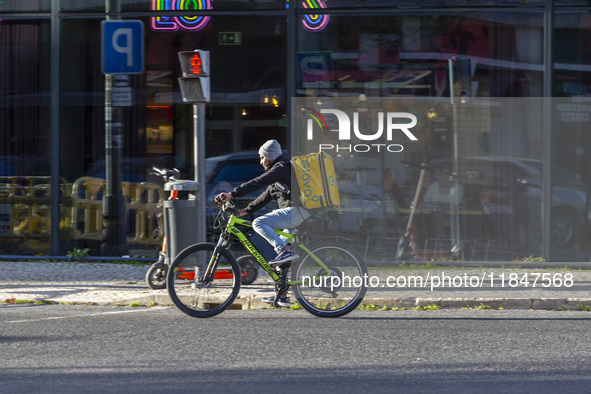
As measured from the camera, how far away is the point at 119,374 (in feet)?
17.7

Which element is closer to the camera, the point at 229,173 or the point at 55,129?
the point at 229,173

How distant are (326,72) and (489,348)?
599 cm

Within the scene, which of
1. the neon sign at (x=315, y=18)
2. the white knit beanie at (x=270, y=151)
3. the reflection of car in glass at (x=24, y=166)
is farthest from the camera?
the reflection of car in glass at (x=24, y=166)

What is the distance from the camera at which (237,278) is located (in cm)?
752

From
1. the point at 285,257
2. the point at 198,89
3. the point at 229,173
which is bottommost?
the point at 285,257

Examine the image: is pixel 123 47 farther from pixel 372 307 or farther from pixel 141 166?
pixel 372 307

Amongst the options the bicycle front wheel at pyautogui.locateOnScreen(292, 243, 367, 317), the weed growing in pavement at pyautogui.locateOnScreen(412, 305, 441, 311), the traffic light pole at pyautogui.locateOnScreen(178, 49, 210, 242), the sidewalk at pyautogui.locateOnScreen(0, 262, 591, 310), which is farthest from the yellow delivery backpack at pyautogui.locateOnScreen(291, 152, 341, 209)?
the traffic light pole at pyautogui.locateOnScreen(178, 49, 210, 242)

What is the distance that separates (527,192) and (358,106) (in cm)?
267

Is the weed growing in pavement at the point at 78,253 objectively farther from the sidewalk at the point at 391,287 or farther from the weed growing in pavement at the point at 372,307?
the weed growing in pavement at the point at 372,307

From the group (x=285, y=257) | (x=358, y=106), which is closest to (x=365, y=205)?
(x=358, y=106)

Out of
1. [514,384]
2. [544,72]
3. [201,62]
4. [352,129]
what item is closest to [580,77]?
[544,72]

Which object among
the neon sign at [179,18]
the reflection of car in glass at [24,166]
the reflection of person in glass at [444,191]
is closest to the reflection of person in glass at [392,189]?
the reflection of person in glass at [444,191]

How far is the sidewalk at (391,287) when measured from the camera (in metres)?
8.35

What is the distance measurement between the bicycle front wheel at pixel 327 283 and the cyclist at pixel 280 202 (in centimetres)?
19
